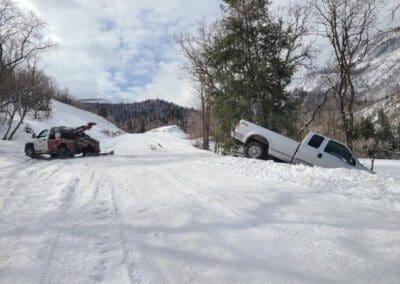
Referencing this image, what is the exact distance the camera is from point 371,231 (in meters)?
5.53

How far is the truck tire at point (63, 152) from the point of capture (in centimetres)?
2009

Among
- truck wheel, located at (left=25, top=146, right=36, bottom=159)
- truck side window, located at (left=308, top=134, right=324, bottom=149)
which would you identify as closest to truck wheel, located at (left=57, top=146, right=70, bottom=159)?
truck wheel, located at (left=25, top=146, right=36, bottom=159)

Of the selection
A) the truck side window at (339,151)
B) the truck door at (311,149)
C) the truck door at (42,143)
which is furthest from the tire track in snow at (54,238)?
the truck door at (42,143)

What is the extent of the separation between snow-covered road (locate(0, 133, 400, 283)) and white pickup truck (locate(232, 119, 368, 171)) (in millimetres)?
5351

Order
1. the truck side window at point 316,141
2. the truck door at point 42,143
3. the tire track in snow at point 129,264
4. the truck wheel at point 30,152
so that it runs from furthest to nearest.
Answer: the truck wheel at point 30,152 < the truck door at point 42,143 < the truck side window at point 316,141 < the tire track in snow at point 129,264

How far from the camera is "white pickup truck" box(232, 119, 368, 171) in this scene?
15.0 m

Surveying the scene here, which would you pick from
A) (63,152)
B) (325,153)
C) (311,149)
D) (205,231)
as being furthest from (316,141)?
(63,152)

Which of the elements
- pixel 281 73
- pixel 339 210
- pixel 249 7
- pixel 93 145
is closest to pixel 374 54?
pixel 281 73

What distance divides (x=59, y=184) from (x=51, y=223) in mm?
4151

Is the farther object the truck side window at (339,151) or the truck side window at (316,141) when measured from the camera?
the truck side window at (316,141)

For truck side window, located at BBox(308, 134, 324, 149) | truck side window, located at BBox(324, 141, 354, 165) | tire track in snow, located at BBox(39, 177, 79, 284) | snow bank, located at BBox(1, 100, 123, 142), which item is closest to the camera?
tire track in snow, located at BBox(39, 177, 79, 284)

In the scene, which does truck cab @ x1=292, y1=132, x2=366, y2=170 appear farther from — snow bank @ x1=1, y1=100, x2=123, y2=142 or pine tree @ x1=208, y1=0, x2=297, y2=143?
snow bank @ x1=1, y1=100, x2=123, y2=142

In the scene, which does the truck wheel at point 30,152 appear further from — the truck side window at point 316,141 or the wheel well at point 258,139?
the truck side window at point 316,141

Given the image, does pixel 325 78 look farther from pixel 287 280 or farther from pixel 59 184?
pixel 287 280
